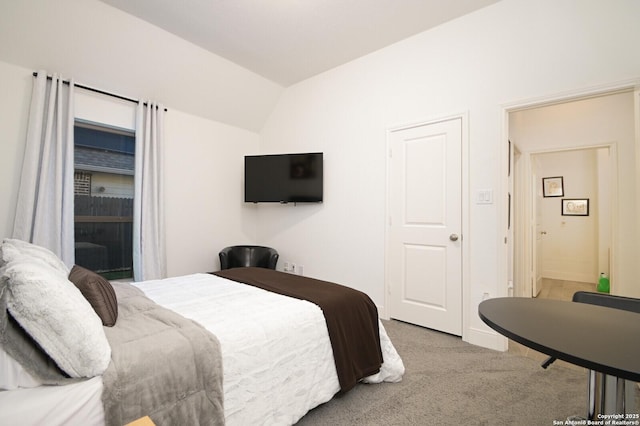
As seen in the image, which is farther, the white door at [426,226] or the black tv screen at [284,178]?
the black tv screen at [284,178]

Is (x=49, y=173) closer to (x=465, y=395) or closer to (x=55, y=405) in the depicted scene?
(x=55, y=405)

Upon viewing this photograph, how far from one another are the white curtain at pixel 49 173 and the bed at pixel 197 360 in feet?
4.41

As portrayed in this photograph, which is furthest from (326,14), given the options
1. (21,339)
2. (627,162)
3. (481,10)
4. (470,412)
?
(627,162)

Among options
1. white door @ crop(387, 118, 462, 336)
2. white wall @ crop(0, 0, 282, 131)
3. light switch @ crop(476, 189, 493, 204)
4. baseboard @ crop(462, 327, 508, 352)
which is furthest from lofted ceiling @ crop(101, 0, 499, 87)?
baseboard @ crop(462, 327, 508, 352)


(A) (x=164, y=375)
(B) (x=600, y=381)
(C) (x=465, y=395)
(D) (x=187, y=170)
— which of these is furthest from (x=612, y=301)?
(D) (x=187, y=170)

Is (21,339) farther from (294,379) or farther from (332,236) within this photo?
(332,236)

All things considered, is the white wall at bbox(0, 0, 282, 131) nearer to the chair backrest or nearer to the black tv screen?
the black tv screen

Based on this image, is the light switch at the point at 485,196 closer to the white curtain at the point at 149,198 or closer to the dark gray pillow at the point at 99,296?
the dark gray pillow at the point at 99,296

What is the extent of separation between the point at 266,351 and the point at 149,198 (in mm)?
2771

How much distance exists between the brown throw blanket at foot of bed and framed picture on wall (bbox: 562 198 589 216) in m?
5.45

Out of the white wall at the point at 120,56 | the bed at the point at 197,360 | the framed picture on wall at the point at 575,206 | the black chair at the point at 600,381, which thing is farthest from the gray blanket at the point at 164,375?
the framed picture on wall at the point at 575,206

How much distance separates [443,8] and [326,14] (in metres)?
1.05

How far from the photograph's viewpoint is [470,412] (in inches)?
66.6

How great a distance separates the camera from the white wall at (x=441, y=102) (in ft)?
7.39
